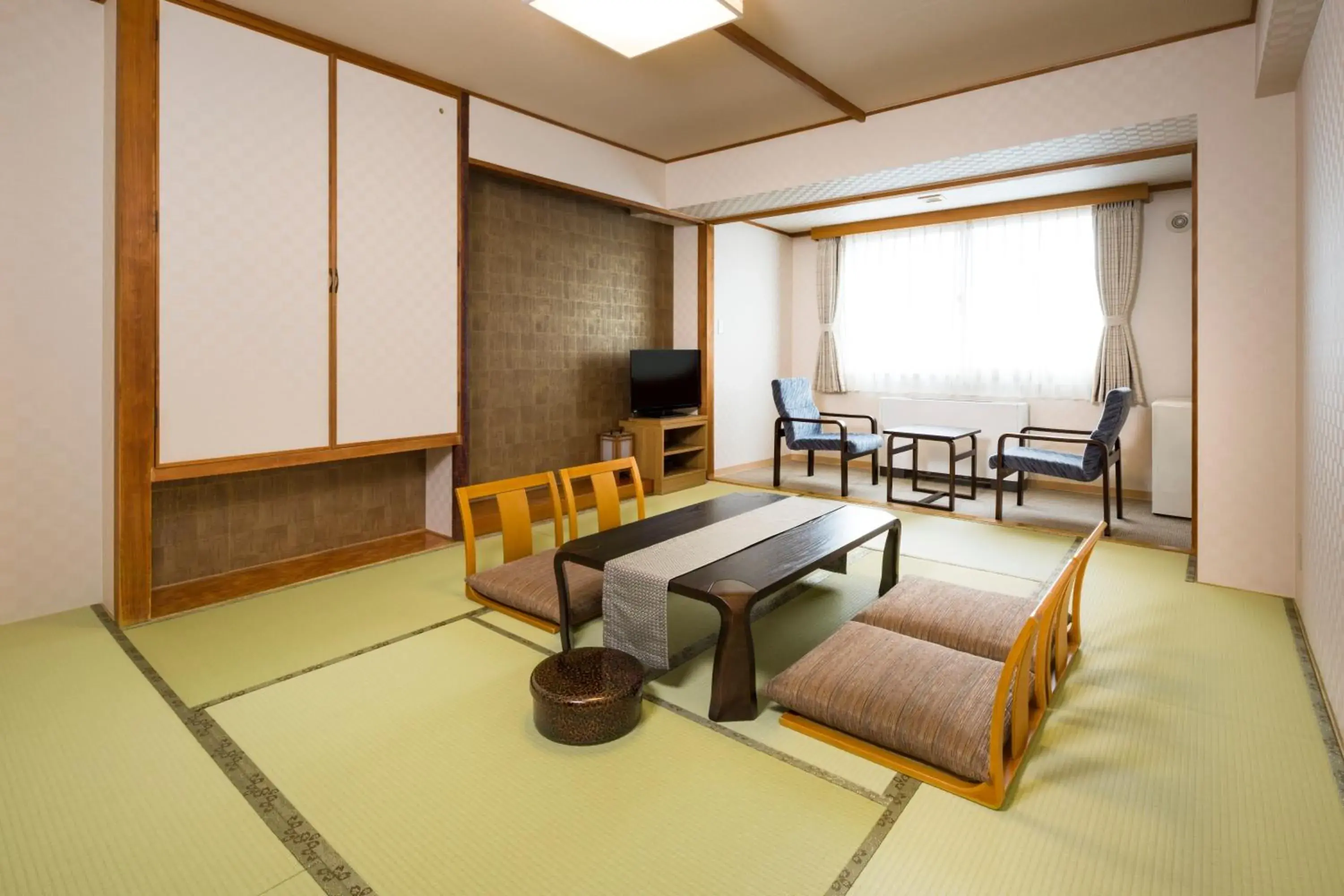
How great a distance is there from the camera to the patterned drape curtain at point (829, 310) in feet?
25.0

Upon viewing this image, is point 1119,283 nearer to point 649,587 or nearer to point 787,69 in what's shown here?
point 787,69

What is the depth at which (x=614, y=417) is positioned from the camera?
20.5 feet

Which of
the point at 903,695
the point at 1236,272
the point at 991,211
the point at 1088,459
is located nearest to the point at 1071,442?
the point at 1088,459

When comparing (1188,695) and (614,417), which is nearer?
(1188,695)

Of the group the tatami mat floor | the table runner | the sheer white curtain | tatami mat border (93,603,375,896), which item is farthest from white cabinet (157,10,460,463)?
the sheer white curtain

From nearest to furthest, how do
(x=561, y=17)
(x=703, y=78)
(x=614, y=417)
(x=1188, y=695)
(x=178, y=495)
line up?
(x=1188, y=695) → (x=561, y=17) → (x=178, y=495) → (x=703, y=78) → (x=614, y=417)

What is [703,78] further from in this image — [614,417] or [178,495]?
[178,495]

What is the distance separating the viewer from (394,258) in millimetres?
4082

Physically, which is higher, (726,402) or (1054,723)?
(726,402)

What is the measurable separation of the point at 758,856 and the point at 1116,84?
4304mm

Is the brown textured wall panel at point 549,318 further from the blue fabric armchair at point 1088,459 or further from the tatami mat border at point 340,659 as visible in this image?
the blue fabric armchair at point 1088,459

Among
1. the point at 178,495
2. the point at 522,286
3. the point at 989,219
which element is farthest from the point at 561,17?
the point at 989,219

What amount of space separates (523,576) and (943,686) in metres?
1.89

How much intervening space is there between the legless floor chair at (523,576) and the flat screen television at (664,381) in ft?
8.50
